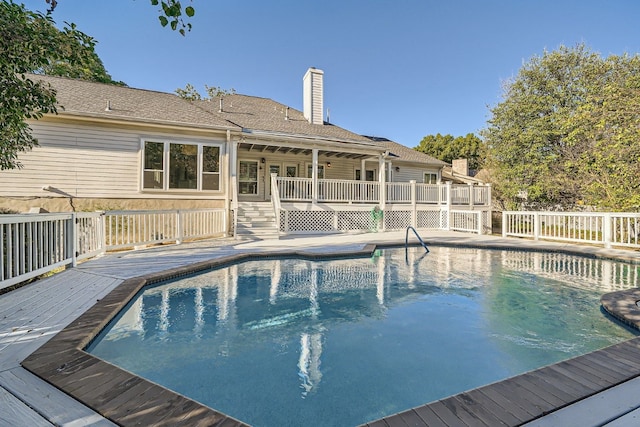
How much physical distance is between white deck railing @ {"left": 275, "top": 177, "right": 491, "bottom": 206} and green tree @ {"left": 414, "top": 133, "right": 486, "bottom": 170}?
23.6m

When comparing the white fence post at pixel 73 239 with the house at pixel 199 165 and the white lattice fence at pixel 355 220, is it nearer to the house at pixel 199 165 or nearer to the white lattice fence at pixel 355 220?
the house at pixel 199 165

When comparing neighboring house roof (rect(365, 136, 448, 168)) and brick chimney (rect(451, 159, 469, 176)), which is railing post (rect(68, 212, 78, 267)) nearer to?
neighboring house roof (rect(365, 136, 448, 168))

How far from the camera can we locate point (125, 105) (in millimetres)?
10883

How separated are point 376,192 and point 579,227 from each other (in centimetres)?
698

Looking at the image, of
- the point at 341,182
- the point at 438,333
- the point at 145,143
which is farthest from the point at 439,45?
the point at 438,333

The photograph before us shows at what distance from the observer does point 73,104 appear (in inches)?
392

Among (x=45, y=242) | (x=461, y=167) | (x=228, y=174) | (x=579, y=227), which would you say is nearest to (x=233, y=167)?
(x=228, y=174)

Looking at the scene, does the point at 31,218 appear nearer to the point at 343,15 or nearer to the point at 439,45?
the point at 343,15

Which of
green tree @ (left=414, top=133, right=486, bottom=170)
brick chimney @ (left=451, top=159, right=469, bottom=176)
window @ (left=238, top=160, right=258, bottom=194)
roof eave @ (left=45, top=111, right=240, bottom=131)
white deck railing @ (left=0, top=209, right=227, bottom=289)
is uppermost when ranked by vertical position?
green tree @ (left=414, top=133, right=486, bottom=170)

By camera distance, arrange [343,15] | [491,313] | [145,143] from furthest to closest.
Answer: [343,15] < [145,143] < [491,313]

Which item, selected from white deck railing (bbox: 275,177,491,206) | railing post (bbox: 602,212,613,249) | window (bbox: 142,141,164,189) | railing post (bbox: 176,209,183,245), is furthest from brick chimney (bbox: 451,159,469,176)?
railing post (bbox: 176,209,183,245)

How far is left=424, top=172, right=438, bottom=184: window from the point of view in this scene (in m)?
18.4

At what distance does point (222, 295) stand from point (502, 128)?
18.0m

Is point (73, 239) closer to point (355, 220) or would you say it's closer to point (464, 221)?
point (355, 220)
